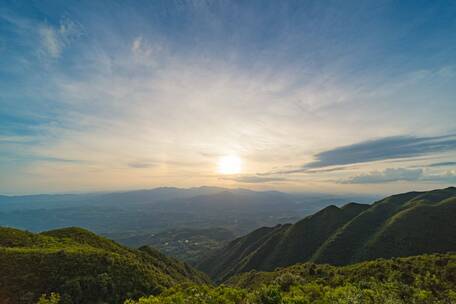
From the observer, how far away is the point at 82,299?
70.2 feet

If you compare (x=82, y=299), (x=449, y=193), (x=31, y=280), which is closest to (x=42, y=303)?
(x=82, y=299)

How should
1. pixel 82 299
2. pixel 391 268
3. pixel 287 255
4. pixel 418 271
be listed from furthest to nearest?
1. pixel 287 255
2. pixel 391 268
3. pixel 418 271
4. pixel 82 299

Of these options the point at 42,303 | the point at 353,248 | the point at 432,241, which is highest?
the point at 42,303

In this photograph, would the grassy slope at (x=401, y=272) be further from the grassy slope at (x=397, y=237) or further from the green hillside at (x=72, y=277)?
the grassy slope at (x=397, y=237)

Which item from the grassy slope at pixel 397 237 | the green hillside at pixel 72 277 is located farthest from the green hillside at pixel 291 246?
the green hillside at pixel 72 277

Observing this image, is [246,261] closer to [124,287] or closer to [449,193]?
[124,287]

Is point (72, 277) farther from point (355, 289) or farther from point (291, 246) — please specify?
point (291, 246)

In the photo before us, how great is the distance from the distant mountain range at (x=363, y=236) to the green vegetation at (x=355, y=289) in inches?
1560

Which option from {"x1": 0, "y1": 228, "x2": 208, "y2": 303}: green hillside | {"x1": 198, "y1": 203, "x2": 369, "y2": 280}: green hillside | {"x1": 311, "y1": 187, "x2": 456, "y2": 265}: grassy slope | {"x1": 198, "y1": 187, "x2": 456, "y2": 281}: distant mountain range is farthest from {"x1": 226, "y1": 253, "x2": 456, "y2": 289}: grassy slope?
{"x1": 198, "y1": 203, "x2": 369, "y2": 280}: green hillside

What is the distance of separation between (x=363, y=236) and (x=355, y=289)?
74968mm

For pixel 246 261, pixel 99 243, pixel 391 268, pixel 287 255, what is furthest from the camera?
pixel 246 261

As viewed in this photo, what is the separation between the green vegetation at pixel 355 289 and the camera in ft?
53.8

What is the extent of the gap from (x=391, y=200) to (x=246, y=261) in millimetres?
80284

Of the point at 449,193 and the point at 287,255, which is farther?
the point at 449,193
